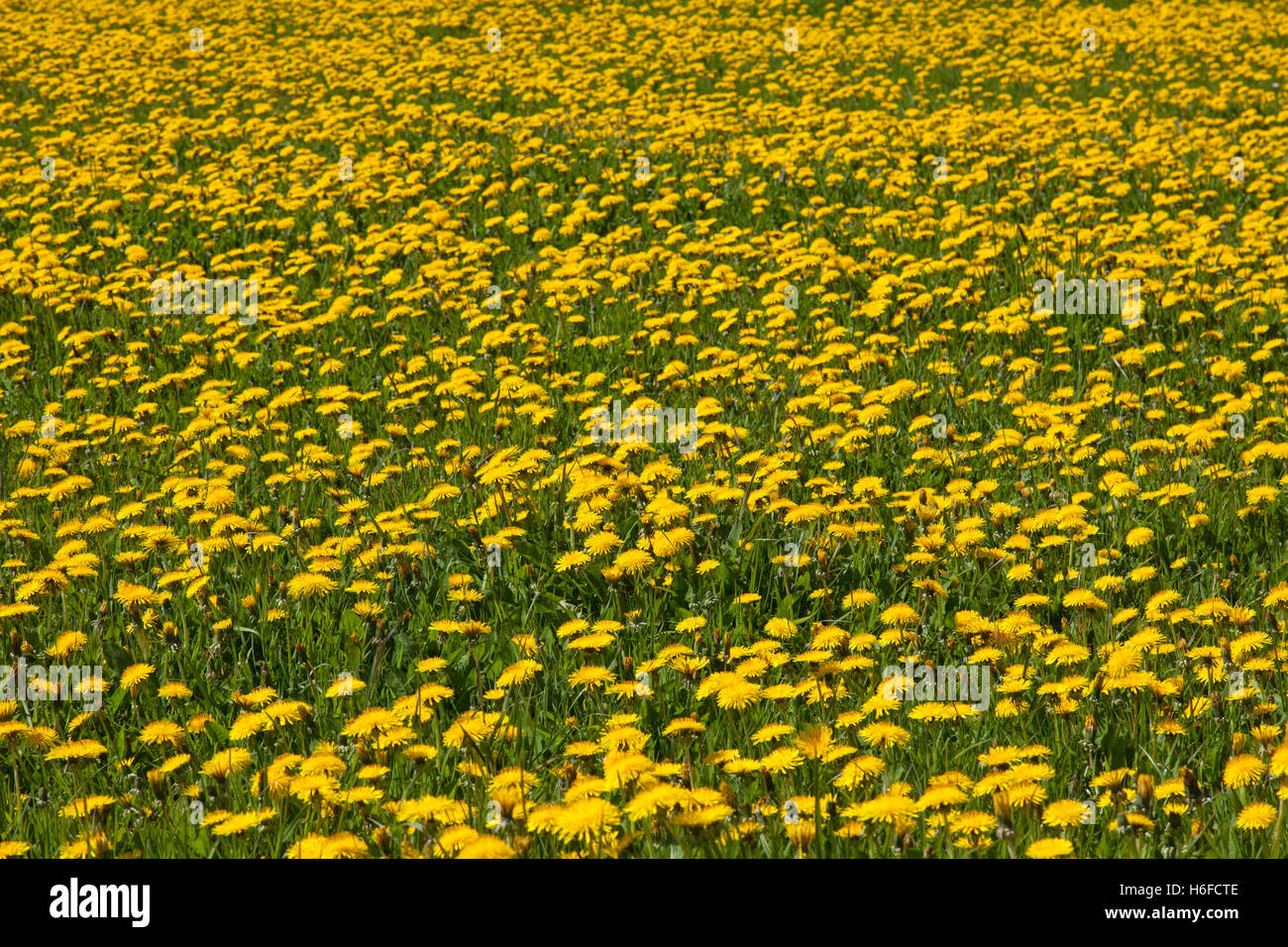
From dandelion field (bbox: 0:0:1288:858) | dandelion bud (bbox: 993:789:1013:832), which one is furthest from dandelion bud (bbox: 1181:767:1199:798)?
dandelion bud (bbox: 993:789:1013:832)

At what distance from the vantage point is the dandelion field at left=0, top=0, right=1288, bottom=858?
2795mm

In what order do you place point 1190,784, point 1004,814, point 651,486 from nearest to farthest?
point 1004,814 < point 1190,784 < point 651,486

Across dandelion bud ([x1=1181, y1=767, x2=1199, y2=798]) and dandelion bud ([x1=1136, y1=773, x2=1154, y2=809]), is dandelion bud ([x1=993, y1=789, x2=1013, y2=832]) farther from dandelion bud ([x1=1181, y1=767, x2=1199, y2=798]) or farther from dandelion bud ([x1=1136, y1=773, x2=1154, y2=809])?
dandelion bud ([x1=1181, y1=767, x2=1199, y2=798])

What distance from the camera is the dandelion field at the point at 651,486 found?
2795mm

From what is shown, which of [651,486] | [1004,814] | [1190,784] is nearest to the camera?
[1004,814]

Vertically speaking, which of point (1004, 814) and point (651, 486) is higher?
point (651, 486)

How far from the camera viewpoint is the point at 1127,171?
9.01 metres

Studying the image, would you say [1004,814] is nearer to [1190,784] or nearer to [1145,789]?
[1145,789]

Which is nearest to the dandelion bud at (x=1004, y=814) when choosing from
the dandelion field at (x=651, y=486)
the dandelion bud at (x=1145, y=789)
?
the dandelion field at (x=651, y=486)

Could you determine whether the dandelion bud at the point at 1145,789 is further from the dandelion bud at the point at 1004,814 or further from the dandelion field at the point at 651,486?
the dandelion bud at the point at 1004,814

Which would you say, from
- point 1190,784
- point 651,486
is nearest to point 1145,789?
point 1190,784

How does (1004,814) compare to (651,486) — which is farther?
(651,486)

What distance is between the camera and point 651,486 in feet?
15.0
